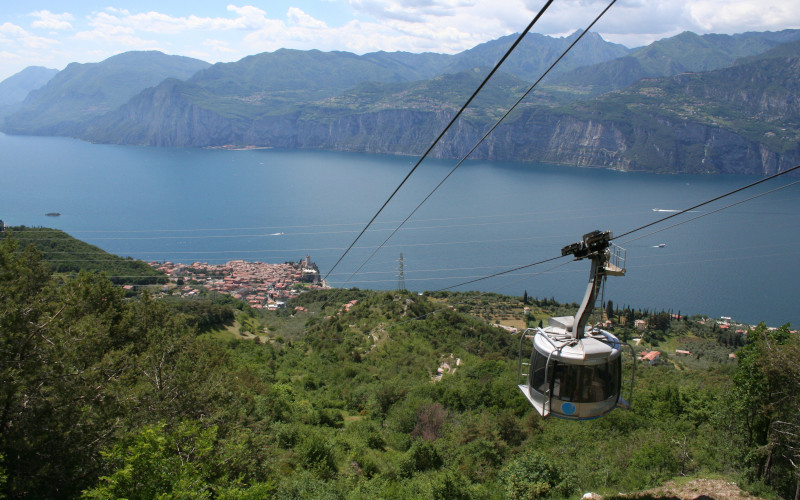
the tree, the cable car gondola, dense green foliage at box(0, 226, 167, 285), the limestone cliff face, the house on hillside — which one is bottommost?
the house on hillside

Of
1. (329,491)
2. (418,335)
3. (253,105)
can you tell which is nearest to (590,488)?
(329,491)

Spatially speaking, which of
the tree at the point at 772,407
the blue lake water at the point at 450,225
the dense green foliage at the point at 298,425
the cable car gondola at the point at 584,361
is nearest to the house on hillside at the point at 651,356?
the dense green foliage at the point at 298,425

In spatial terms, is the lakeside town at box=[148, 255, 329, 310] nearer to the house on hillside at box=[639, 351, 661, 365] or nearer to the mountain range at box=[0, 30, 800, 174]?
the house on hillside at box=[639, 351, 661, 365]

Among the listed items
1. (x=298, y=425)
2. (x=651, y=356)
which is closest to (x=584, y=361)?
(x=298, y=425)

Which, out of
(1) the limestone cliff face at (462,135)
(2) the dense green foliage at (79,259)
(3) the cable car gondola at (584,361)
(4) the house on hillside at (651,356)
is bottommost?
(4) the house on hillside at (651,356)

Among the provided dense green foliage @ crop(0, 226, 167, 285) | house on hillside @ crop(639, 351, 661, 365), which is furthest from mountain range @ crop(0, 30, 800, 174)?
dense green foliage @ crop(0, 226, 167, 285)

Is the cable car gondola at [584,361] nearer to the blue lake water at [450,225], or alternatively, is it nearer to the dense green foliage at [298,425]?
the dense green foliage at [298,425]

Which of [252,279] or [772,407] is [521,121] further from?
[772,407]

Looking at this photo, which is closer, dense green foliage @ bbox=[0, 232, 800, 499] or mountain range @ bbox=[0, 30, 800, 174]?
dense green foliage @ bbox=[0, 232, 800, 499]
